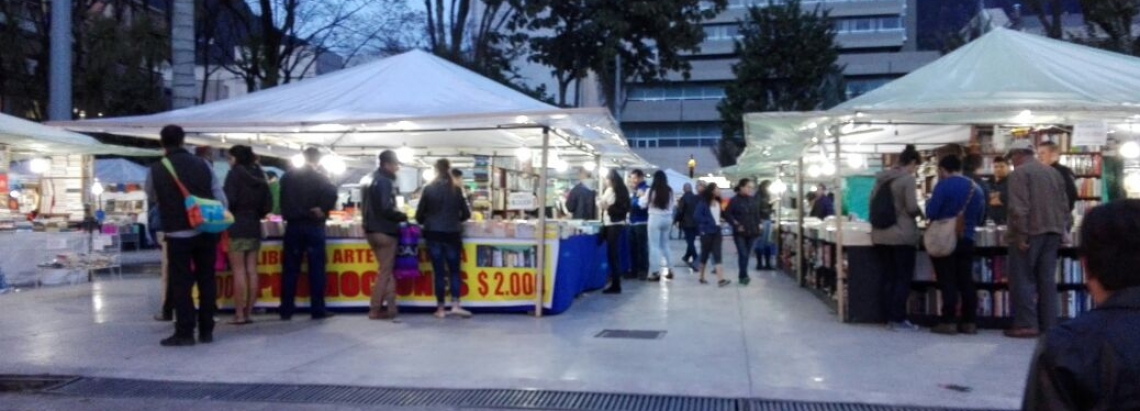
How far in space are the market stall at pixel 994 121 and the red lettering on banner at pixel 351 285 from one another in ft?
15.0

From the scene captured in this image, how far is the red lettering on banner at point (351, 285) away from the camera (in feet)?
37.9

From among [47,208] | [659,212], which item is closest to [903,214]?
[659,212]

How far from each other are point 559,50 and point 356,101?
1699 cm

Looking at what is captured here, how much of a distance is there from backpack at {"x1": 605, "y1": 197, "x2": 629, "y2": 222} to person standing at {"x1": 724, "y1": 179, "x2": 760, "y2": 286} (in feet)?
6.32

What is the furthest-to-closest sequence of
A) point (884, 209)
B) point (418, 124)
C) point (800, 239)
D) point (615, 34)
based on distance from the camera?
point (615, 34), point (800, 239), point (418, 124), point (884, 209)

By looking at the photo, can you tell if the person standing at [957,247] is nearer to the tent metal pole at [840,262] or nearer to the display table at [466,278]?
the tent metal pole at [840,262]

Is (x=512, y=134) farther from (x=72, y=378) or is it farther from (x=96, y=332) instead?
(x=72, y=378)

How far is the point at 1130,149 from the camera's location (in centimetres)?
1240

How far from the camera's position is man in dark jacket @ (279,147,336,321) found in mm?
10625

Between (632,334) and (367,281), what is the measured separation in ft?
10.2

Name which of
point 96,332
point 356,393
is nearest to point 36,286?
point 96,332

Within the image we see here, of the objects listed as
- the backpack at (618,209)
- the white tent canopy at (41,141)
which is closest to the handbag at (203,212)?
the white tent canopy at (41,141)

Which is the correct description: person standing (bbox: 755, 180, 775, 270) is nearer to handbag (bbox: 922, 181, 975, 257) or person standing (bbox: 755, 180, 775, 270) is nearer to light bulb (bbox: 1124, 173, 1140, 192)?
light bulb (bbox: 1124, 173, 1140, 192)

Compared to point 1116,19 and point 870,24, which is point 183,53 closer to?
point 1116,19
